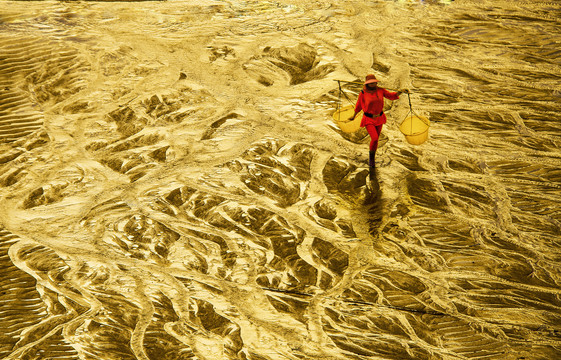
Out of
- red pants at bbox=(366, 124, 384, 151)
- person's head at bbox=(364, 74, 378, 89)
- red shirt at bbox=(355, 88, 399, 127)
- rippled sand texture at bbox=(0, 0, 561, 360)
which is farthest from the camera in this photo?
red pants at bbox=(366, 124, 384, 151)

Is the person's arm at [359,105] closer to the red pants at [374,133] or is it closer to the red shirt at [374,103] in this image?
the red shirt at [374,103]

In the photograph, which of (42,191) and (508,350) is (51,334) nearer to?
(42,191)

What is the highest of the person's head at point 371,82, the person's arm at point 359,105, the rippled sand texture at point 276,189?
the person's head at point 371,82

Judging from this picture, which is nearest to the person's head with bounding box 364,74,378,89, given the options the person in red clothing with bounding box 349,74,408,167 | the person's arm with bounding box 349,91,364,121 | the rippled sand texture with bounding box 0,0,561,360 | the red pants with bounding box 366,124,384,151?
the person in red clothing with bounding box 349,74,408,167

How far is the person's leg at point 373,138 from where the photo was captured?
592 centimetres

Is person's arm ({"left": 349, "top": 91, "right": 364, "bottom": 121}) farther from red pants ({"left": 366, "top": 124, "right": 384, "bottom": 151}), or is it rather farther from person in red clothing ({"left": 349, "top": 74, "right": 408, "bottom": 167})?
red pants ({"left": 366, "top": 124, "right": 384, "bottom": 151})

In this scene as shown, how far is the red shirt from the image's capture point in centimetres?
579

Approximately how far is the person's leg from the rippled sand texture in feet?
0.54

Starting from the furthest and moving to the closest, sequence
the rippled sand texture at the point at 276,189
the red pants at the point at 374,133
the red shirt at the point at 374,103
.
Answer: the red pants at the point at 374,133 → the red shirt at the point at 374,103 → the rippled sand texture at the point at 276,189

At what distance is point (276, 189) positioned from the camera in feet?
19.7

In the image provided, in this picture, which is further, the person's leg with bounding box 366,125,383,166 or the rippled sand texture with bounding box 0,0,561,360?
the person's leg with bounding box 366,125,383,166

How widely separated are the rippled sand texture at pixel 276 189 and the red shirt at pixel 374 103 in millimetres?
650

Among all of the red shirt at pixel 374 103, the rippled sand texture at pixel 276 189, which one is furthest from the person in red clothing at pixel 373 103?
the rippled sand texture at pixel 276 189

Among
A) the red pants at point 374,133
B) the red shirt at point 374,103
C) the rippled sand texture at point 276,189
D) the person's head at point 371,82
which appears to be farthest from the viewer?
the red pants at point 374,133
